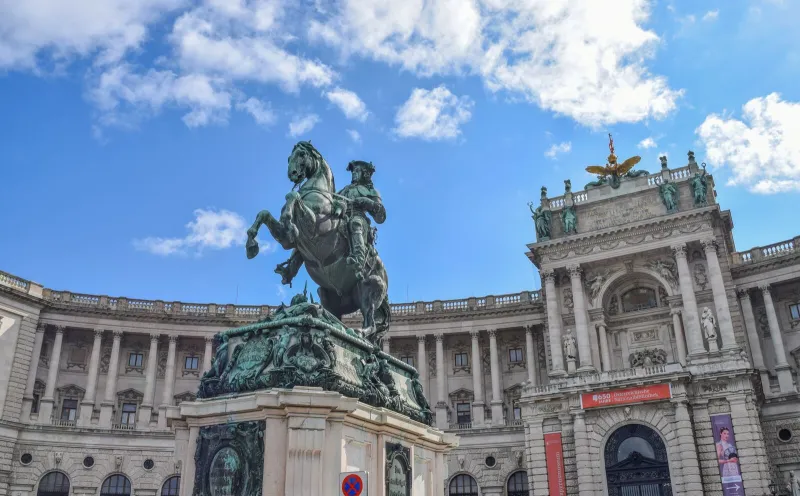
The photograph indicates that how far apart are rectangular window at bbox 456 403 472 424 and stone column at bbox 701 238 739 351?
1927 centimetres

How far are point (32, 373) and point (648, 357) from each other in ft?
140

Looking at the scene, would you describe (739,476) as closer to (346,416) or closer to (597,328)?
(597,328)

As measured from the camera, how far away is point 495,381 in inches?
2120

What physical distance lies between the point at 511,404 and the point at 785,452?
18.4 m

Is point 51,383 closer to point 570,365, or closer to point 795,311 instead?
point 570,365

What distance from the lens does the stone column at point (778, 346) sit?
148ft

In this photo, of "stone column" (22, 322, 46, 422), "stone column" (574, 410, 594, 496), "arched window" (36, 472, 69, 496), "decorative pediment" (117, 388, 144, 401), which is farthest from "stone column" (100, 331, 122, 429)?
"stone column" (574, 410, 594, 496)

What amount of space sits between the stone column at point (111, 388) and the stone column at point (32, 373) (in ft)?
15.4

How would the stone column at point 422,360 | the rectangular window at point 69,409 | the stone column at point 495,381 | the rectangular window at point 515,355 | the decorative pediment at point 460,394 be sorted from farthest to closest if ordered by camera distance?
the stone column at point 422,360 < the rectangular window at point 515,355 < the decorative pediment at point 460,394 < the stone column at point 495,381 < the rectangular window at point 69,409

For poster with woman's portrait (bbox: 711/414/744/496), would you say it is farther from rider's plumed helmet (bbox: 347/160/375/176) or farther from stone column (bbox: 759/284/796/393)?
rider's plumed helmet (bbox: 347/160/375/176)

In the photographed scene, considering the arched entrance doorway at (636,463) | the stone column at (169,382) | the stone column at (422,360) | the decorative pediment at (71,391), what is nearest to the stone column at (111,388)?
the decorative pediment at (71,391)

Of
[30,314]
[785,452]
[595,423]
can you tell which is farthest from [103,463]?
[785,452]

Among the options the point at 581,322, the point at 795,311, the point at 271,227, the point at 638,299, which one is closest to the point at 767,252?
the point at 795,311

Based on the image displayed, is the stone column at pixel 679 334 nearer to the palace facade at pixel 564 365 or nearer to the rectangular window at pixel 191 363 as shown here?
the palace facade at pixel 564 365
